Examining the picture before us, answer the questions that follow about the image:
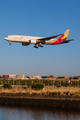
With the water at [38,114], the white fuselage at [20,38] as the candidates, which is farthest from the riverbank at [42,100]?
the white fuselage at [20,38]

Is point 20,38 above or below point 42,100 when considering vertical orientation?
above

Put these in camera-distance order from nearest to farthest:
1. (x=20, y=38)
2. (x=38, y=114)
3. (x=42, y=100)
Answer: (x=38, y=114), (x=42, y=100), (x=20, y=38)

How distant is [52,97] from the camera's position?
133 feet

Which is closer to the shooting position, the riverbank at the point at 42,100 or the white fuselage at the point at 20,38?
the riverbank at the point at 42,100

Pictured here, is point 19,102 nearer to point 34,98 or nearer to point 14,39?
point 34,98

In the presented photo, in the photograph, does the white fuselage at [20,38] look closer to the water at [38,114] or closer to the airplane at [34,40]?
the airplane at [34,40]

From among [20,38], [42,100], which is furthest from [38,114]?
[20,38]

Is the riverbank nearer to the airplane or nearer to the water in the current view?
the water

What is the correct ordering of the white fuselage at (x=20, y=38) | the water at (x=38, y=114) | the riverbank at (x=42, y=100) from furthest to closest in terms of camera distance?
1. the white fuselage at (x=20, y=38)
2. the riverbank at (x=42, y=100)
3. the water at (x=38, y=114)

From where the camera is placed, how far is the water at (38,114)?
101 ft

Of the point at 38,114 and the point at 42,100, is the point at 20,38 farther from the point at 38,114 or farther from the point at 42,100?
the point at 38,114

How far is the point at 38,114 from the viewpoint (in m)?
32.9

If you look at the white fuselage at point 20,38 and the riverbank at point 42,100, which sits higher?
the white fuselage at point 20,38

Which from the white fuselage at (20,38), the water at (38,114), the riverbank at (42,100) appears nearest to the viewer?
the water at (38,114)
